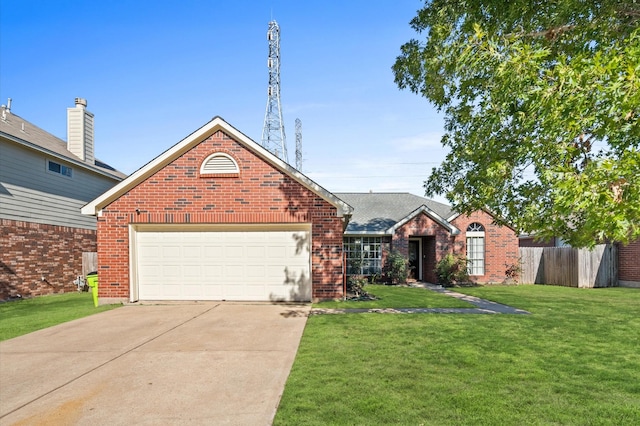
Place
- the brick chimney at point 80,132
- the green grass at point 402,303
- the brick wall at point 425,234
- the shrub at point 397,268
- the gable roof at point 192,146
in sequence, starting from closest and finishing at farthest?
the green grass at point 402,303, the gable roof at point 192,146, the shrub at point 397,268, the brick chimney at point 80,132, the brick wall at point 425,234

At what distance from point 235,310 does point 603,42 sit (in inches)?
397

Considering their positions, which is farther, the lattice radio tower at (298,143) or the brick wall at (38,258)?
the lattice radio tower at (298,143)

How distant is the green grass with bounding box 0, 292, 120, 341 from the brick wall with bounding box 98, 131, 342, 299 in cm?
109

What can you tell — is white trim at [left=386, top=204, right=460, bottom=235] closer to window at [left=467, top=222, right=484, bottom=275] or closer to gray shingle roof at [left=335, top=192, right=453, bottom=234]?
gray shingle roof at [left=335, top=192, right=453, bottom=234]

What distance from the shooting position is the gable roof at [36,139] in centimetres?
1433

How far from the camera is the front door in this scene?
20114mm

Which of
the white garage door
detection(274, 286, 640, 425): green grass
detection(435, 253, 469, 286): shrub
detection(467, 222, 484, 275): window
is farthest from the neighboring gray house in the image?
detection(467, 222, 484, 275): window

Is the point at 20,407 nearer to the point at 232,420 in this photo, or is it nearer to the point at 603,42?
the point at 232,420

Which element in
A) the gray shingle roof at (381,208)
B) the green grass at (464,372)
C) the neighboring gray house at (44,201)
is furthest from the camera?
the gray shingle roof at (381,208)

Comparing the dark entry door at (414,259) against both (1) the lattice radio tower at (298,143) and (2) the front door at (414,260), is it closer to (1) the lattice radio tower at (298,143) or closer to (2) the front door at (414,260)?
(2) the front door at (414,260)

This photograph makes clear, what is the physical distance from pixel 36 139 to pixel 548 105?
1923 cm

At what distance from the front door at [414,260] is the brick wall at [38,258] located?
53.1 feet

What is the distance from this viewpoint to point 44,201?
15.4m

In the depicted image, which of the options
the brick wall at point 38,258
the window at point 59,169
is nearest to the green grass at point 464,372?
the brick wall at point 38,258
